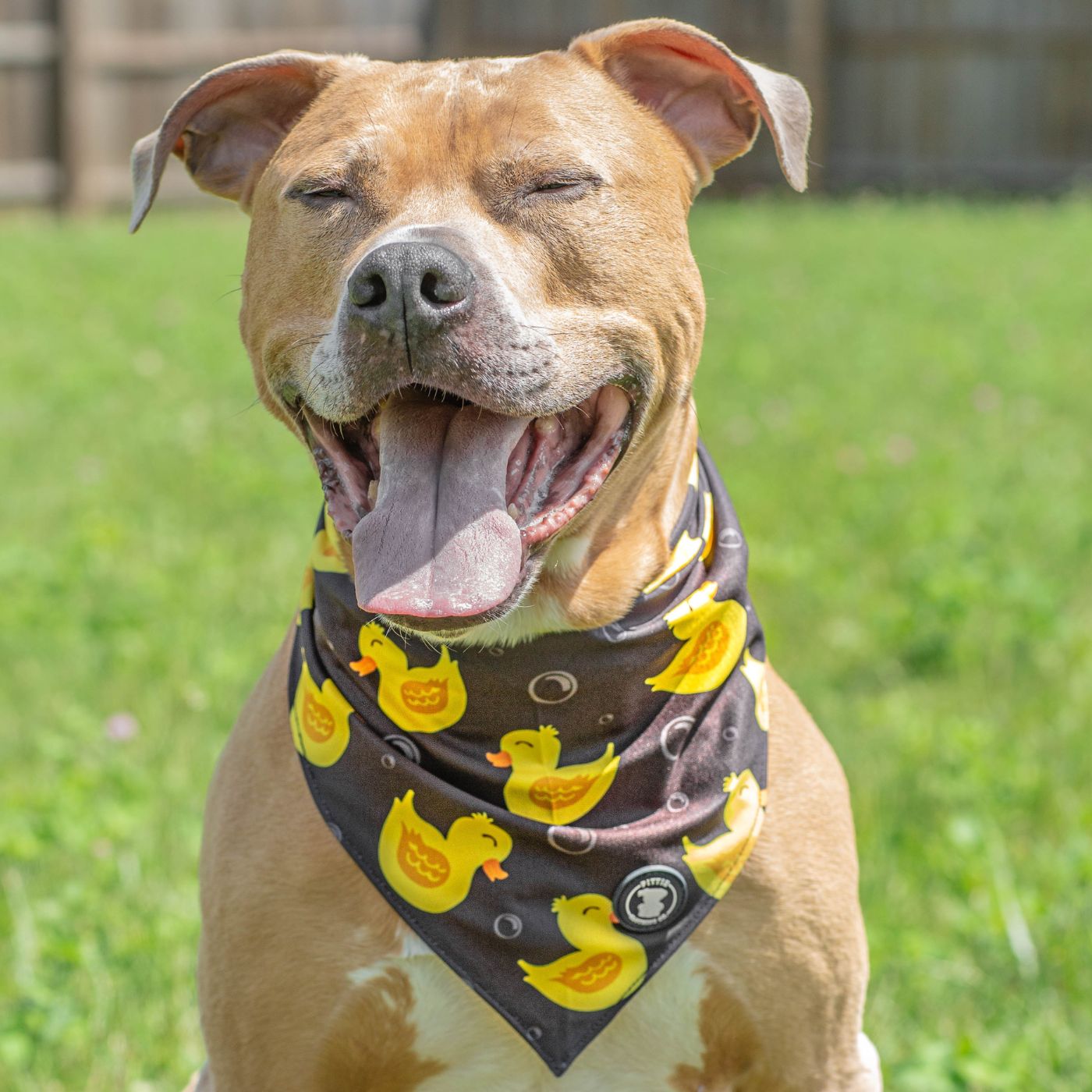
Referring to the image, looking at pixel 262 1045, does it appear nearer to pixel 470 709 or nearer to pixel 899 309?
pixel 470 709

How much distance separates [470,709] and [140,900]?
143 centimetres

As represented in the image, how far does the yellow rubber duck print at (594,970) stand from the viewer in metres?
2.76

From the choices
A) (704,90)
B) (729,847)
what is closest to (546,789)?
(729,847)

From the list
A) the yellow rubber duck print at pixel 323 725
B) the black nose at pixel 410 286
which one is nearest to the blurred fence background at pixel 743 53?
the yellow rubber duck print at pixel 323 725

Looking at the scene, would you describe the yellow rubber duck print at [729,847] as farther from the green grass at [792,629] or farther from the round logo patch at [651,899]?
the green grass at [792,629]

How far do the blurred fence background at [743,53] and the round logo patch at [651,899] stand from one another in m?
13.7

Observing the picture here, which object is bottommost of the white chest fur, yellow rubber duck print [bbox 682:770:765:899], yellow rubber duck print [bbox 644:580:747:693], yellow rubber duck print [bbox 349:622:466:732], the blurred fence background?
the blurred fence background

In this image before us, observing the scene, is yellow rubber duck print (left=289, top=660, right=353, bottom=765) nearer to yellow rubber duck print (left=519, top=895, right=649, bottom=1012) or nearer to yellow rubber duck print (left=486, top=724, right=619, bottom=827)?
yellow rubber duck print (left=486, top=724, right=619, bottom=827)

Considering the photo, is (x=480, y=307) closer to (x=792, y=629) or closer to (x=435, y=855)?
(x=435, y=855)

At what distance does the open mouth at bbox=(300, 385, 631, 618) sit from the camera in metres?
2.51

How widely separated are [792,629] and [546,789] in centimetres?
262

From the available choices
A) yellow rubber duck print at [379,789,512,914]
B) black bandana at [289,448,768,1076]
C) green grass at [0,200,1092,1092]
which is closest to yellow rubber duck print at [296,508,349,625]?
black bandana at [289,448,768,1076]

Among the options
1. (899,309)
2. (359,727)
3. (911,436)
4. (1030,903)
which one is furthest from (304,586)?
(899,309)

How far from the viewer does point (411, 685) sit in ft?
9.29
